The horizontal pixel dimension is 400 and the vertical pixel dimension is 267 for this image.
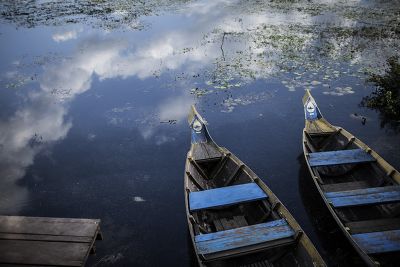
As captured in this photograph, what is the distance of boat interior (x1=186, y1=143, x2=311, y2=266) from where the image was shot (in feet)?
19.7

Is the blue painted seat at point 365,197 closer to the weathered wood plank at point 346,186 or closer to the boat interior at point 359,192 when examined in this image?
the boat interior at point 359,192

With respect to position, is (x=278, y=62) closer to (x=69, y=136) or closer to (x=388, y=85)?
(x=388, y=85)

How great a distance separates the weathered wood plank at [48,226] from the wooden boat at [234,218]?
206cm

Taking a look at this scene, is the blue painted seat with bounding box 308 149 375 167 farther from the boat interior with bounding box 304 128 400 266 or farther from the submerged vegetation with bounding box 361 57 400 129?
the submerged vegetation with bounding box 361 57 400 129

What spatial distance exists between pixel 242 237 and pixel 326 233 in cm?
269

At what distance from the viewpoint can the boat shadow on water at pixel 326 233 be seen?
6992 mm

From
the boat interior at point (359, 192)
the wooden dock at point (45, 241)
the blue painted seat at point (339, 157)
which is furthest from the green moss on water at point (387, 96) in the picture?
the wooden dock at point (45, 241)

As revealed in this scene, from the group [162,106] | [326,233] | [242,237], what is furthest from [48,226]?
[162,106]

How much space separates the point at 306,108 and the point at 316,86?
4201 millimetres

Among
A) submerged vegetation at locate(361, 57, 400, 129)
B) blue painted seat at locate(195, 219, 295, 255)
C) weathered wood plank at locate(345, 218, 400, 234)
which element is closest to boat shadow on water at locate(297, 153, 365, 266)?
weathered wood plank at locate(345, 218, 400, 234)

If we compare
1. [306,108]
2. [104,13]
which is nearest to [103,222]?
[306,108]

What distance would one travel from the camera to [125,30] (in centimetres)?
2214

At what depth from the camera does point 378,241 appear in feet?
19.7

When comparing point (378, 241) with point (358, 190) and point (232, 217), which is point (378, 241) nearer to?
point (358, 190)
